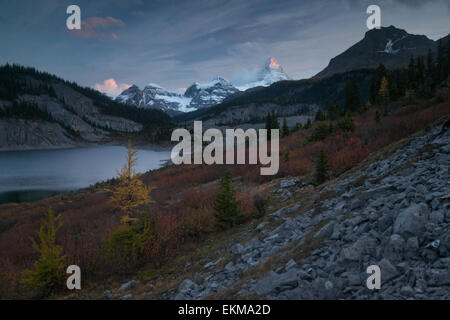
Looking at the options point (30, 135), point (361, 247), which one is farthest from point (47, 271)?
point (30, 135)

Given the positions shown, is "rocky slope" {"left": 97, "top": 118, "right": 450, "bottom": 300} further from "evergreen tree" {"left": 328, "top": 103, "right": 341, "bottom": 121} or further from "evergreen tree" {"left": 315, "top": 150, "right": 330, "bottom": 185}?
"evergreen tree" {"left": 328, "top": 103, "right": 341, "bottom": 121}

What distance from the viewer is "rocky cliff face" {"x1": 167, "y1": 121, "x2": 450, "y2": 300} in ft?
12.7

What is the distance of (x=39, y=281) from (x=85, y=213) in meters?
14.7

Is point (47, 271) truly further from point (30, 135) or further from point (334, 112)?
point (30, 135)

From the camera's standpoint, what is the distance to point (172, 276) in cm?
723

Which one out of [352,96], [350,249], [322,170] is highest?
[352,96]

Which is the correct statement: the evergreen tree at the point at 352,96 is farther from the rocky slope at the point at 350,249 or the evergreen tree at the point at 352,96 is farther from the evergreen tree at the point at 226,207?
the evergreen tree at the point at 226,207

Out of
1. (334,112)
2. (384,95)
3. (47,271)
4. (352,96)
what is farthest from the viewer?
(352,96)

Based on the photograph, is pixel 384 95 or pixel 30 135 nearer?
pixel 384 95

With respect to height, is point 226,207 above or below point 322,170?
below

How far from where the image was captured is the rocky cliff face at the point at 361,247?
12.7 ft

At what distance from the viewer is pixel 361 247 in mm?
4656

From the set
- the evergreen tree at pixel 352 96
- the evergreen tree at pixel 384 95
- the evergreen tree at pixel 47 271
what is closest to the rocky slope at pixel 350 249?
the evergreen tree at pixel 47 271
